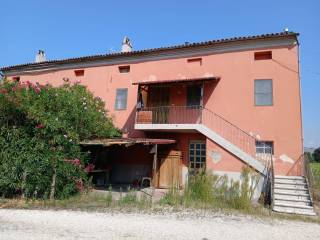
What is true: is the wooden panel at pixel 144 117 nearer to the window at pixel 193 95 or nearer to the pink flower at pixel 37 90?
the window at pixel 193 95

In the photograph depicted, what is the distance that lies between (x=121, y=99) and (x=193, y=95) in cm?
442

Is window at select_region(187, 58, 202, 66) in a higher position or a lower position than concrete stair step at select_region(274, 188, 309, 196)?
higher

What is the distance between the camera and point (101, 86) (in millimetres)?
16953

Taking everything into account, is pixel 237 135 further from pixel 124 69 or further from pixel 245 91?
pixel 124 69

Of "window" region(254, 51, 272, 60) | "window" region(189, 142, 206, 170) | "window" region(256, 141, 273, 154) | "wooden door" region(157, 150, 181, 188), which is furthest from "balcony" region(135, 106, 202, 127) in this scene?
"window" region(254, 51, 272, 60)

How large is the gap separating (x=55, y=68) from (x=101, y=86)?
402cm

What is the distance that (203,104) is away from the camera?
46.5ft

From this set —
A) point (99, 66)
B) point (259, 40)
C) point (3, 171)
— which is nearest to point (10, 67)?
point (99, 66)

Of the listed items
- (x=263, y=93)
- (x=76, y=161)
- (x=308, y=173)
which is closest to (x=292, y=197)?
(x=308, y=173)

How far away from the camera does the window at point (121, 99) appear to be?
1614 cm

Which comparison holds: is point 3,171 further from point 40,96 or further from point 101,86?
point 101,86

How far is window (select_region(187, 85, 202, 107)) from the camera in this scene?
14.5m

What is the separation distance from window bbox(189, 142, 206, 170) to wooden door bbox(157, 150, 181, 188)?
0.66 metres

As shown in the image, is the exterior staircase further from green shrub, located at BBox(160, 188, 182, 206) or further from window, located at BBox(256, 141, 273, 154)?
green shrub, located at BBox(160, 188, 182, 206)
